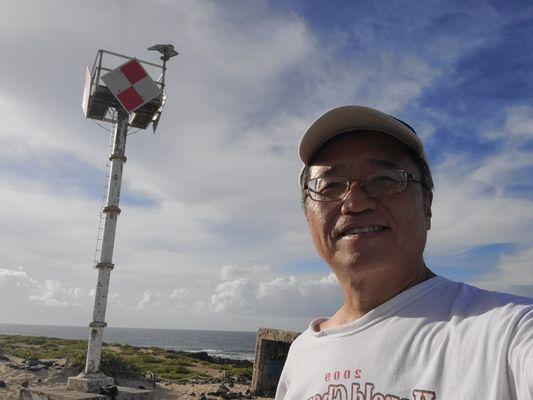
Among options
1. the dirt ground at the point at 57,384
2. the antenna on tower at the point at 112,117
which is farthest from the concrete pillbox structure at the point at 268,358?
the antenna on tower at the point at 112,117

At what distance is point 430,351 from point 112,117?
11325mm

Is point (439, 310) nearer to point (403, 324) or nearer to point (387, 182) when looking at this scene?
point (403, 324)

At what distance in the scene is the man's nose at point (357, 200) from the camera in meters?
1.85

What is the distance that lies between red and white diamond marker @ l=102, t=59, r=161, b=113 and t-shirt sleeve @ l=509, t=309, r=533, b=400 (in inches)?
431

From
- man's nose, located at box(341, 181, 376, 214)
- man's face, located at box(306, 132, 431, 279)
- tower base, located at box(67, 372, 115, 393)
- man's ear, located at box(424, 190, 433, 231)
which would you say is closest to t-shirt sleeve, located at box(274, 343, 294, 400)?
man's face, located at box(306, 132, 431, 279)

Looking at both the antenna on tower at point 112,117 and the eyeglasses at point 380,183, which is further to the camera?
the antenna on tower at point 112,117

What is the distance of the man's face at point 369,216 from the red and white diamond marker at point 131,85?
10.1m

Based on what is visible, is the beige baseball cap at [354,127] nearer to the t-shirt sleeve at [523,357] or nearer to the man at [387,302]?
the man at [387,302]

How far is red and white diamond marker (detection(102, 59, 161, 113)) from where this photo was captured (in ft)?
36.6

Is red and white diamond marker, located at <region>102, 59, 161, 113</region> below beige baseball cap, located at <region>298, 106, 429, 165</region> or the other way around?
the other way around

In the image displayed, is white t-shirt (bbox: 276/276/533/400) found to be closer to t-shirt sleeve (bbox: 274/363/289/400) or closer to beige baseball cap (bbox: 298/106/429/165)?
t-shirt sleeve (bbox: 274/363/289/400)

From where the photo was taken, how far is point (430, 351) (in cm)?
143

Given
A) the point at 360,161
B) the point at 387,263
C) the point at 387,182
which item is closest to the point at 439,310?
the point at 387,263

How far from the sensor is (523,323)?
1272 millimetres
